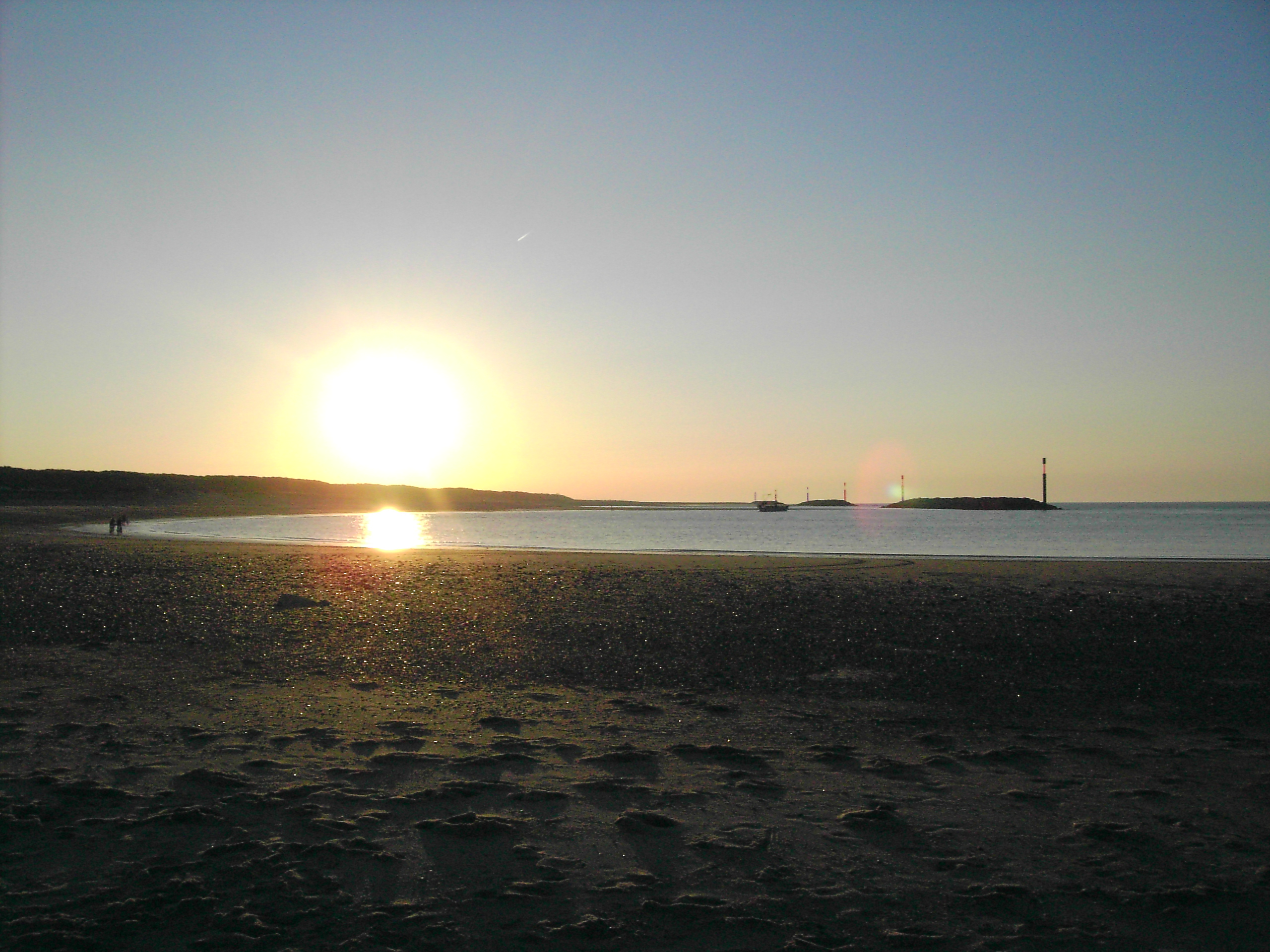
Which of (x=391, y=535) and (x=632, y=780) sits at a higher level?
(x=391, y=535)

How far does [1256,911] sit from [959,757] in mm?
3147

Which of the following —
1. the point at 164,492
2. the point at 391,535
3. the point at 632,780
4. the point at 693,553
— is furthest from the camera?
the point at 164,492

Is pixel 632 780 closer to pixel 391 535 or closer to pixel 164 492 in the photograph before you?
pixel 391 535

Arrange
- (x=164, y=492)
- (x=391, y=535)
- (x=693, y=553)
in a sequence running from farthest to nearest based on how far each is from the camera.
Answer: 1. (x=164, y=492)
2. (x=391, y=535)
3. (x=693, y=553)

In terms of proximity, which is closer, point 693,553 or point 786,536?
point 693,553

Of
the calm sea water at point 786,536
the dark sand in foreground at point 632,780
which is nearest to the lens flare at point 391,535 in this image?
the calm sea water at point 786,536

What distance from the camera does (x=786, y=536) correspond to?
204 ft

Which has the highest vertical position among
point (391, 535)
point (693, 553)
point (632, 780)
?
point (693, 553)

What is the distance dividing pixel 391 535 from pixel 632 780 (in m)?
56.6

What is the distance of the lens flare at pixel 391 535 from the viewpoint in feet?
142

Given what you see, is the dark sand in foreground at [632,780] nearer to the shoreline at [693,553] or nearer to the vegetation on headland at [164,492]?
the shoreline at [693,553]

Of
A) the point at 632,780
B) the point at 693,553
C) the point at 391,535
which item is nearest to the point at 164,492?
the point at 391,535

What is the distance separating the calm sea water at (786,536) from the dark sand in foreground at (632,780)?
25022 millimetres

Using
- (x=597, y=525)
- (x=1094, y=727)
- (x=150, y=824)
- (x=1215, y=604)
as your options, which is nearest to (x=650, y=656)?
(x=1094, y=727)
